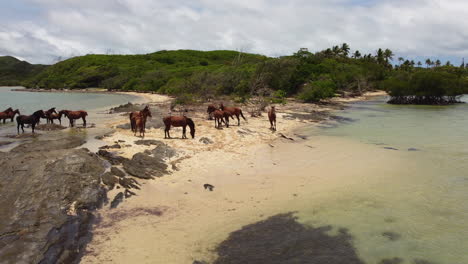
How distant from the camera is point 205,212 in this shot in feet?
25.2

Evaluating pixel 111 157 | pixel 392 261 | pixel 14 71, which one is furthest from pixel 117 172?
pixel 14 71

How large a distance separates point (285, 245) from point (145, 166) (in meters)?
5.57

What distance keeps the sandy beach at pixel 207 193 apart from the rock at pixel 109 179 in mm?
275

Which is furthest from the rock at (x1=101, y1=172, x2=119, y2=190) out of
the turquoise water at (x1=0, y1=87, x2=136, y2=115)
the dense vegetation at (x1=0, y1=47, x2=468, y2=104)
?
the turquoise water at (x1=0, y1=87, x2=136, y2=115)

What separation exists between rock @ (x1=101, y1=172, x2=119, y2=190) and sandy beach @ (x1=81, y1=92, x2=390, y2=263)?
275 mm

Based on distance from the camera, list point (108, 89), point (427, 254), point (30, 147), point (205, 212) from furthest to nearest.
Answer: point (108, 89) → point (30, 147) → point (205, 212) → point (427, 254)

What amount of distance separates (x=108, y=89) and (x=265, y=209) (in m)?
86.7

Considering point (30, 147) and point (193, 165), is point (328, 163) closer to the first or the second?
point (193, 165)

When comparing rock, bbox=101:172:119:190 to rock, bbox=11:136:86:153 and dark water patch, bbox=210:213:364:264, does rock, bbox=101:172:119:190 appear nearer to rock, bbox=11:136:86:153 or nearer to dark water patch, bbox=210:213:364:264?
dark water patch, bbox=210:213:364:264

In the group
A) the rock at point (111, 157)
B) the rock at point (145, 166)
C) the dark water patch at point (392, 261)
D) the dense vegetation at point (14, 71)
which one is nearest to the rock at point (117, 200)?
the rock at point (145, 166)

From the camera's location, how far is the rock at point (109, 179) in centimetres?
862

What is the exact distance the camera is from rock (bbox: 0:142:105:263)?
559 cm

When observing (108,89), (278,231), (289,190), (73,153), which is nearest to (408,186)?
(289,190)

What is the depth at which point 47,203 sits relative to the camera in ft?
23.4
